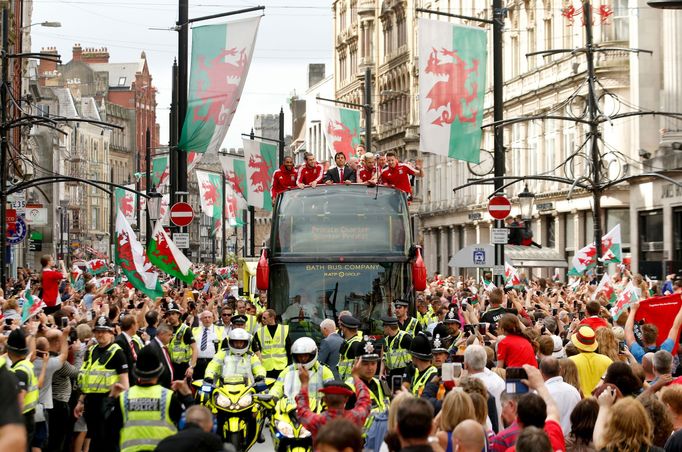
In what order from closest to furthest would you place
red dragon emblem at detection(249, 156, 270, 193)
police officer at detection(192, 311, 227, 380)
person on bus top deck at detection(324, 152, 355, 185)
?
police officer at detection(192, 311, 227, 380) → person on bus top deck at detection(324, 152, 355, 185) → red dragon emblem at detection(249, 156, 270, 193)

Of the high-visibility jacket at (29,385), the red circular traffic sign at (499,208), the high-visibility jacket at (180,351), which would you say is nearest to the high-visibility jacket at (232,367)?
the high-visibility jacket at (29,385)

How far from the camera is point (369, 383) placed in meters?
12.0

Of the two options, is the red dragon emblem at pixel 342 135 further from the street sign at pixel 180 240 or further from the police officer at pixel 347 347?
the police officer at pixel 347 347

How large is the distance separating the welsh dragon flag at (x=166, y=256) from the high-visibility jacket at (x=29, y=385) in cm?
1353

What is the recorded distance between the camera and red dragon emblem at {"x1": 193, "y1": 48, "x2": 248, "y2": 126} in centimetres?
2570

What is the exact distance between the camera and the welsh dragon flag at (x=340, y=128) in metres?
42.2

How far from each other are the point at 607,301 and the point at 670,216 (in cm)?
2316

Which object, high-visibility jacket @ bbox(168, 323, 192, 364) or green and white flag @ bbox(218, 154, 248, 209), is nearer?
high-visibility jacket @ bbox(168, 323, 192, 364)

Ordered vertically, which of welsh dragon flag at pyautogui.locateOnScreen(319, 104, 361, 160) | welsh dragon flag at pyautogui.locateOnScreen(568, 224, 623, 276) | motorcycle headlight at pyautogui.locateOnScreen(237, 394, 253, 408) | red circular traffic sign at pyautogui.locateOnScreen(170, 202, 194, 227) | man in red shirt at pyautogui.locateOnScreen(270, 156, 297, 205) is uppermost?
welsh dragon flag at pyautogui.locateOnScreen(319, 104, 361, 160)

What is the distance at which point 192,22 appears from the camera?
93.9 ft

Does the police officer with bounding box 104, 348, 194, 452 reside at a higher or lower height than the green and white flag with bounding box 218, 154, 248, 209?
lower

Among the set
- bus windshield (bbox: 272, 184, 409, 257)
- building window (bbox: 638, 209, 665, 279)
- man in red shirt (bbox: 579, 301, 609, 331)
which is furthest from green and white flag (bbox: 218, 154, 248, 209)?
man in red shirt (bbox: 579, 301, 609, 331)

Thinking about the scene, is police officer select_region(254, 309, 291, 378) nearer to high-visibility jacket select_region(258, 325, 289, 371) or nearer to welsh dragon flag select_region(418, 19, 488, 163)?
high-visibility jacket select_region(258, 325, 289, 371)

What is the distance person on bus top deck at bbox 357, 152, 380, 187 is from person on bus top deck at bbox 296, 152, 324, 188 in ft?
2.05
